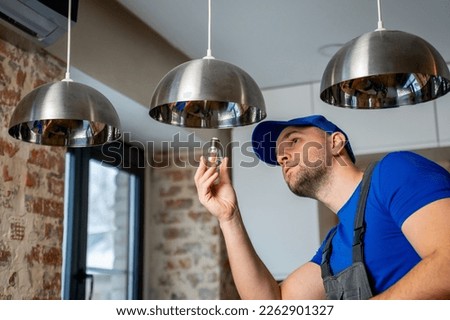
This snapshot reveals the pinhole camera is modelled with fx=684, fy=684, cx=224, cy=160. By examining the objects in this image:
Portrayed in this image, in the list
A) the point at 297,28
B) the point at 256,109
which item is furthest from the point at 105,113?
the point at 297,28

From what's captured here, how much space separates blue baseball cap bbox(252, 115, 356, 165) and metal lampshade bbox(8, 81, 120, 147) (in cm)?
49

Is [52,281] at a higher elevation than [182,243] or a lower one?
lower

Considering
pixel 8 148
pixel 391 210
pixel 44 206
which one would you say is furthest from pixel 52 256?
pixel 391 210

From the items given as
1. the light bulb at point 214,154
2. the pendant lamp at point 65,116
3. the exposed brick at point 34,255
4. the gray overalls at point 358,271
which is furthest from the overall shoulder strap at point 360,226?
the exposed brick at point 34,255

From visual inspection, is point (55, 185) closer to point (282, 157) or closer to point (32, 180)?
point (32, 180)

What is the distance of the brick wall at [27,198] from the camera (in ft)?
9.66

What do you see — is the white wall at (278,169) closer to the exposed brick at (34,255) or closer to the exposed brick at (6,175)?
the exposed brick at (34,255)

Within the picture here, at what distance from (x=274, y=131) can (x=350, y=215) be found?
449mm

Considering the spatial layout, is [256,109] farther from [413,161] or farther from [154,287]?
[154,287]

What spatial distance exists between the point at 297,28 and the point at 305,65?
2.05ft

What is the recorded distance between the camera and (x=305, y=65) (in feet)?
14.7

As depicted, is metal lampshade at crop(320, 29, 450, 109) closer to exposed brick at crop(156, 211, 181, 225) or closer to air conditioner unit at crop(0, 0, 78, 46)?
air conditioner unit at crop(0, 0, 78, 46)

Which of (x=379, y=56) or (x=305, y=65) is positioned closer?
(x=379, y=56)

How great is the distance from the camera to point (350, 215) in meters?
2.09
